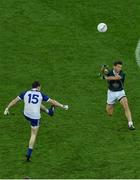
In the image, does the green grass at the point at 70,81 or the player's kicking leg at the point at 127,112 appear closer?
the green grass at the point at 70,81

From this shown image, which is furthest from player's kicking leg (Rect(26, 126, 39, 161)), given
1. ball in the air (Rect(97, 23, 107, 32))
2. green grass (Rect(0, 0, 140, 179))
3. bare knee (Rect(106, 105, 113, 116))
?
ball in the air (Rect(97, 23, 107, 32))

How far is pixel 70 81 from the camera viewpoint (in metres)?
27.6

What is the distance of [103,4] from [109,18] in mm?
1351

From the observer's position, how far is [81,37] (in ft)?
102

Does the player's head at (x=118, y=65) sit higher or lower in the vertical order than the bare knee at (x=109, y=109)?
higher

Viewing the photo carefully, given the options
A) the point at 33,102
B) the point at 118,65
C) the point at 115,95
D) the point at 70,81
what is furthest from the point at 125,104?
the point at 70,81

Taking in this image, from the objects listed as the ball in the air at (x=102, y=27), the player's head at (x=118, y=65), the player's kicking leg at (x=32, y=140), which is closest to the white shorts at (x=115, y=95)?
the player's head at (x=118, y=65)

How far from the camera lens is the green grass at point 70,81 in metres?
20.0

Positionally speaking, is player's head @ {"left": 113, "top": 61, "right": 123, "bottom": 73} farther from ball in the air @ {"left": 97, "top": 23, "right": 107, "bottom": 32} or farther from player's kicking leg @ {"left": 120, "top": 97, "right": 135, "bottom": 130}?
ball in the air @ {"left": 97, "top": 23, "right": 107, "bottom": 32}

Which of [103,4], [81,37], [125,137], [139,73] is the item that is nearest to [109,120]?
[125,137]

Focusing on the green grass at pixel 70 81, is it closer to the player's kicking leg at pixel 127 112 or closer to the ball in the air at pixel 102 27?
the player's kicking leg at pixel 127 112

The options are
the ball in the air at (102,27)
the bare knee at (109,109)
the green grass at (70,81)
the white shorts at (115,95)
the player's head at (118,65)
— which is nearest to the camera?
the green grass at (70,81)

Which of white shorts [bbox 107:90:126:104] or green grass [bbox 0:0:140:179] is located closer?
green grass [bbox 0:0:140:179]

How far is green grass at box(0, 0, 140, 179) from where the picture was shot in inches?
787
